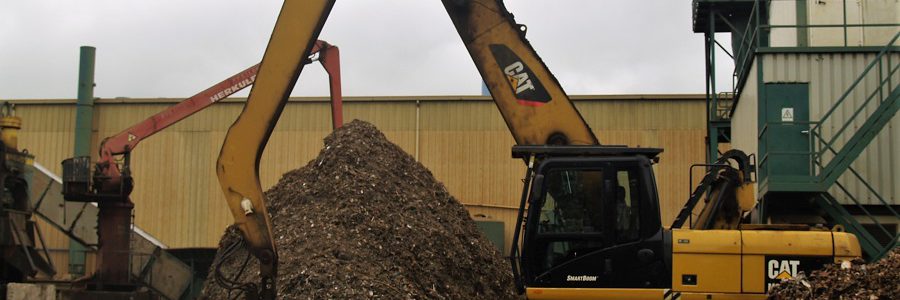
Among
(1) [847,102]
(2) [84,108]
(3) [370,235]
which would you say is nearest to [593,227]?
(1) [847,102]

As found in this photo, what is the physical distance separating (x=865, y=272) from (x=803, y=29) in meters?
7.67

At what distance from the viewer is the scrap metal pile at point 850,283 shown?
396 inches

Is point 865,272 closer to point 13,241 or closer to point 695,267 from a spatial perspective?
point 695,267

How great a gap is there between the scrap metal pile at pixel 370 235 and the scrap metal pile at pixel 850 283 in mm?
7703

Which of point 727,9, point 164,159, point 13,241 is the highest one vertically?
point 727,9

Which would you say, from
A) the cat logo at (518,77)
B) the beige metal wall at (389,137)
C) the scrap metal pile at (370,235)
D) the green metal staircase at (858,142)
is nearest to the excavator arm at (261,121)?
the cat logo at (518,77)

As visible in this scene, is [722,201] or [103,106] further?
[103,106]

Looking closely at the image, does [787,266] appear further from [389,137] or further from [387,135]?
[387,135]

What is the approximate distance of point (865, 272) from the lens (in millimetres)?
10328

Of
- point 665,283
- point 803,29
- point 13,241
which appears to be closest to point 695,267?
point 665,283

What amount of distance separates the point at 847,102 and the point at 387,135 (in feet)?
62.0

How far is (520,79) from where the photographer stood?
41.5 feet

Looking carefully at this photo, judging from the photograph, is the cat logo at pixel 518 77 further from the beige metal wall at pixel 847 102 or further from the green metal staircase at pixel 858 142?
Answer: the beige metal wall at pixel 847 102

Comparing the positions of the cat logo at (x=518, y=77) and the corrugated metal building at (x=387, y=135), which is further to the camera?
the corrugated metal building at (x=387, y=135)
